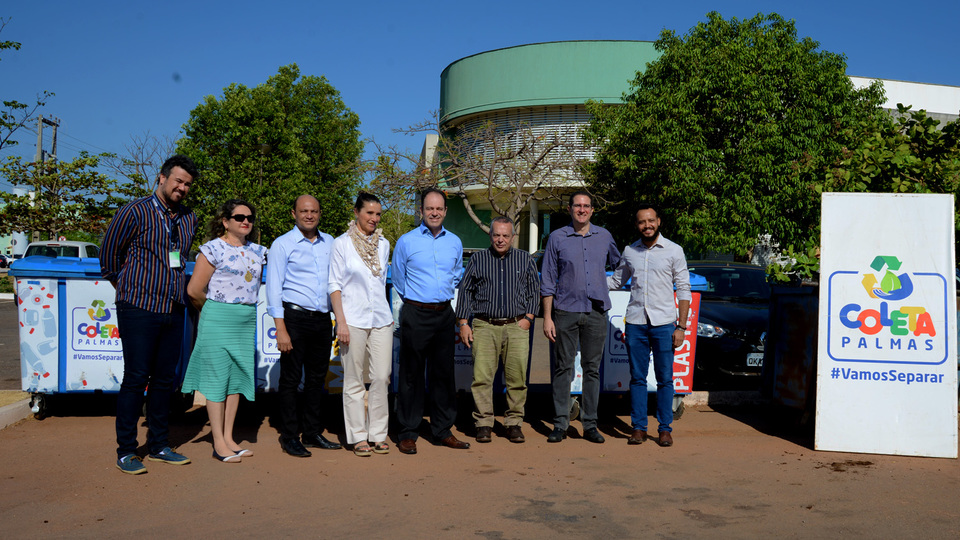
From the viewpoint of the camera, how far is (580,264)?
6.34 m

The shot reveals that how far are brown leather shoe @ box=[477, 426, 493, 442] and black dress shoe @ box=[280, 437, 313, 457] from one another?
1.37m

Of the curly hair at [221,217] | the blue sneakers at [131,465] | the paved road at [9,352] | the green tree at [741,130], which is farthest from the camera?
the green tree at [741,130]

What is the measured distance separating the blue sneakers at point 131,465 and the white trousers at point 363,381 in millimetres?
1420

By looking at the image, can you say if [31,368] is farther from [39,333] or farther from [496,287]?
[496,287]

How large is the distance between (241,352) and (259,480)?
97 centimetres

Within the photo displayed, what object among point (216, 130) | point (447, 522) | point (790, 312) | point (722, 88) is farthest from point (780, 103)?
point (216, 130)

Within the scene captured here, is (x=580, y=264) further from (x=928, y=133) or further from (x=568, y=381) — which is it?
(x=928, y=133)

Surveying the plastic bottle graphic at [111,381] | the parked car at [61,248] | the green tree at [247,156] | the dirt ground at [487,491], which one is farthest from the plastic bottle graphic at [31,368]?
the green tree at [247,156]

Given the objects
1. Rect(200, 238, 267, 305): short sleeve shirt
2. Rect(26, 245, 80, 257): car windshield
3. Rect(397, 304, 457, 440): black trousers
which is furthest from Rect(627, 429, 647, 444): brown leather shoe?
Rect(26, 245, 80, 257): car windshield

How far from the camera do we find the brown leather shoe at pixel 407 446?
5914 mm

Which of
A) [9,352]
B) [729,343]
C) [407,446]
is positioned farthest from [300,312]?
[9,352]

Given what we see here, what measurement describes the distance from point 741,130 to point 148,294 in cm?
1897

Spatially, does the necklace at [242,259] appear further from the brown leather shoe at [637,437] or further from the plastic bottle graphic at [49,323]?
the brown leather shoe at [637,437]

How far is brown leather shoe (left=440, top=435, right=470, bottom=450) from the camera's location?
610 cm
